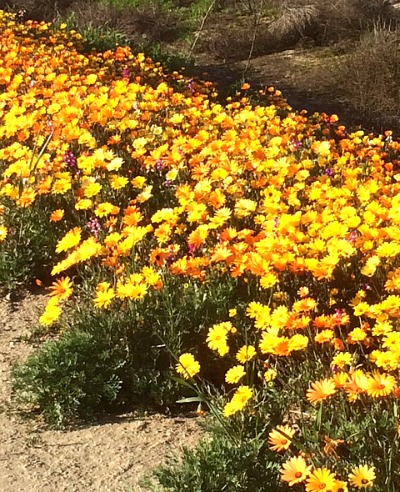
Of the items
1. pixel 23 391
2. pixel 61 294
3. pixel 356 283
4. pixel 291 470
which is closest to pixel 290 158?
pixel 356 283

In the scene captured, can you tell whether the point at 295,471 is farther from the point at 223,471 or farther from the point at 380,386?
the point at 380,386

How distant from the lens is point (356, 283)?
3.94 m

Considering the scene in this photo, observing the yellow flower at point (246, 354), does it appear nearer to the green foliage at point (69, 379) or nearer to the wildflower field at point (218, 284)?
the wildflower field at point (218, 284)

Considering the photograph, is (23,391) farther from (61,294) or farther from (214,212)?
(214,212)

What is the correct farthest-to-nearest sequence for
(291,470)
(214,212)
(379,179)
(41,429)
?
(379,179) < (214,212) < (41,429) < (291,470)

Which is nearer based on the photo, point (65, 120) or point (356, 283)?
point (356, 283)

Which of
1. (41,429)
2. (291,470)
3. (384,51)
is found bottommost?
(384,51)

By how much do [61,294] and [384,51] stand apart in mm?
9258

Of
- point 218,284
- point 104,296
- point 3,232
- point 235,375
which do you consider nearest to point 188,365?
point 235,375

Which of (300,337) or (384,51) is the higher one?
(300,337)

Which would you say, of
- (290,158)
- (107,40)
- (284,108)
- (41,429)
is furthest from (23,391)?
(107,40)

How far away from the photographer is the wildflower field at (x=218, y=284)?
290 cm

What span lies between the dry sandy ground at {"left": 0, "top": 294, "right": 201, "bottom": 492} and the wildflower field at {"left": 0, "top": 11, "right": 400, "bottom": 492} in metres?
0.11

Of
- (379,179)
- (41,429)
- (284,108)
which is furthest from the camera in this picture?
(284,108)
